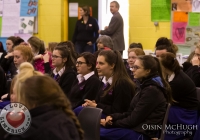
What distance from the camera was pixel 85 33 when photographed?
800cm

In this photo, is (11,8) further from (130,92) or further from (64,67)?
(130,92)

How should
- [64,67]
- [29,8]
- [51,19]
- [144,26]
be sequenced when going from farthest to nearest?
[29,8], [51,19], [144,26], [64,67]

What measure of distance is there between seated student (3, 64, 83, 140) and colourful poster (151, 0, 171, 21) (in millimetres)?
5993

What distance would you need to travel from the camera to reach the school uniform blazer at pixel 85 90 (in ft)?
14.3

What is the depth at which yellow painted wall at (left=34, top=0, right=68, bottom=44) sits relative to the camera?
8352 millimetres

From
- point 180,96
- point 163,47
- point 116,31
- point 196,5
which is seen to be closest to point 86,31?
point 116,31

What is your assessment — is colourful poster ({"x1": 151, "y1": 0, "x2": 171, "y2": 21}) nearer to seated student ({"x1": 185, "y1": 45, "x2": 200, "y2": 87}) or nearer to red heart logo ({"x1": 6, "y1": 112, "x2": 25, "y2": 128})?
seated student ({"x1": 185, "y1": 45, "x2": 200, "y2": 87})

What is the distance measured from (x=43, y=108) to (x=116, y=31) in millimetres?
5932

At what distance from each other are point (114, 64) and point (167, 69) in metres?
0.61

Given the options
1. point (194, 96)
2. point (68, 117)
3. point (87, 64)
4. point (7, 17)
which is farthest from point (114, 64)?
point (7, 17)

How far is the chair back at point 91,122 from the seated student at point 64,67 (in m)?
1.32

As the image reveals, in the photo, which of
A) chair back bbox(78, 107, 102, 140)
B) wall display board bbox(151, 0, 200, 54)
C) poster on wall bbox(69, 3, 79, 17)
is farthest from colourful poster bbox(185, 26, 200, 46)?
chair back bbox(78, 107, 102, 140)

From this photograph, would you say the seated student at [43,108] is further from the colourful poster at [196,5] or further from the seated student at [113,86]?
the colourful poster at [196,5]

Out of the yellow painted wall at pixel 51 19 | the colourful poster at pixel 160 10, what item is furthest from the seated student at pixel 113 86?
the yellow painted wall at pixel 51 19
